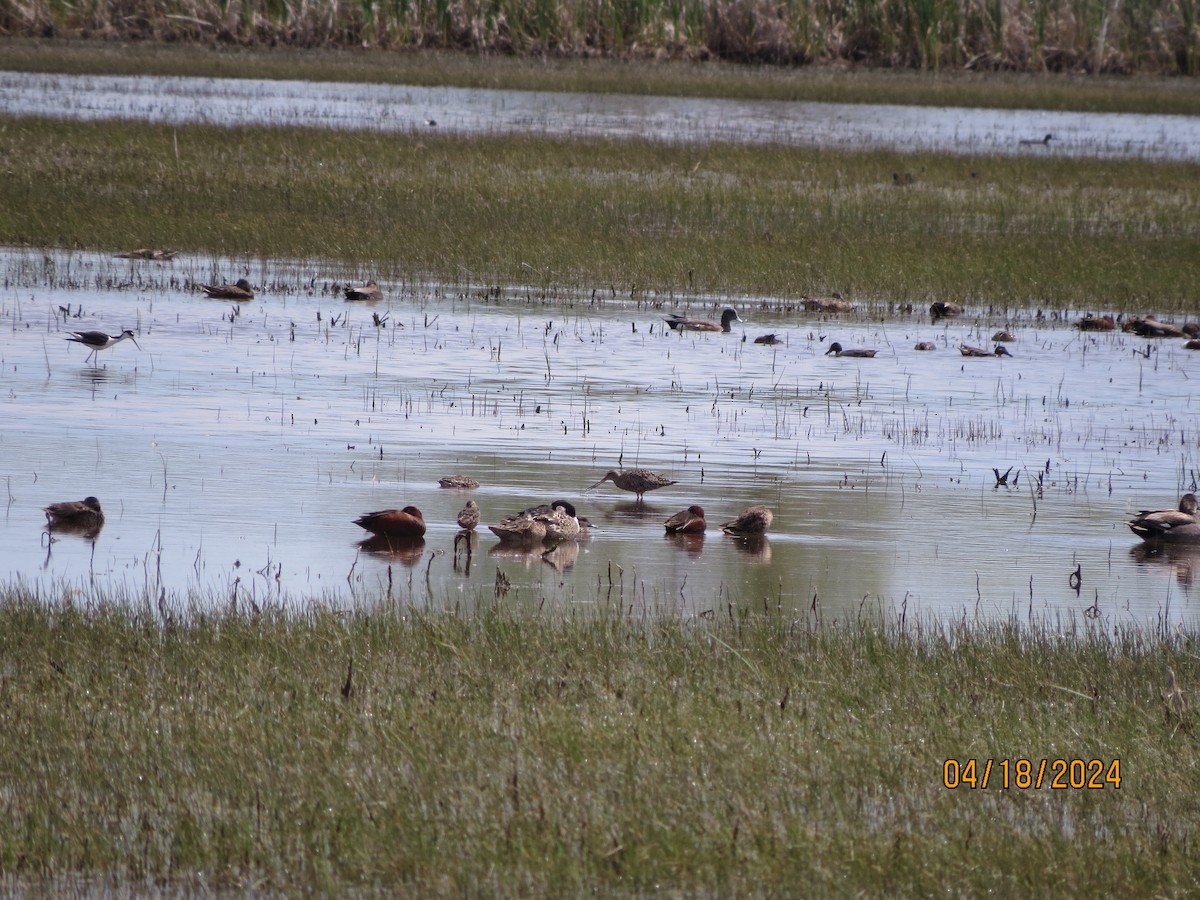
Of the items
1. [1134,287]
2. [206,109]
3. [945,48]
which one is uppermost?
[945,48]

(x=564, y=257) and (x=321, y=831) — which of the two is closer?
(x=321, y=831)

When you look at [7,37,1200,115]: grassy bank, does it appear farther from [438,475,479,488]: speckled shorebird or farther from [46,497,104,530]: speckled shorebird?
[46,497,104,530]: speckled shorebird

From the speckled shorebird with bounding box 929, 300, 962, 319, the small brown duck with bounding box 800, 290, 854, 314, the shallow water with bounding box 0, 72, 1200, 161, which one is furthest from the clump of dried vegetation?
the speckled shorebird with bounding box 929, 300, 962, 319

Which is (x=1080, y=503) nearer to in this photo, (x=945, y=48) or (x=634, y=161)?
(x=634, y=161)

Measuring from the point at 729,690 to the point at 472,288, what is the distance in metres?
14.0

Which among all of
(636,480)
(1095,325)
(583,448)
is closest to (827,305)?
(1095,325)

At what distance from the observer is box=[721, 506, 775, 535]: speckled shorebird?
34.3ft

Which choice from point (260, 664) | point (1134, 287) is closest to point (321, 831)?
point (260, 664)

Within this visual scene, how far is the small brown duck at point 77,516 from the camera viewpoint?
10.1 meters

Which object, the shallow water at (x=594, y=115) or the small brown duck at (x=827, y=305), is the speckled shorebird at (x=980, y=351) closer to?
the small brown duck at (x=827, y=305)

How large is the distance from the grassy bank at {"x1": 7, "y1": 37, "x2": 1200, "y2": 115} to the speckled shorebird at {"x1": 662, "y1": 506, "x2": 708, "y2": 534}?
35.1m

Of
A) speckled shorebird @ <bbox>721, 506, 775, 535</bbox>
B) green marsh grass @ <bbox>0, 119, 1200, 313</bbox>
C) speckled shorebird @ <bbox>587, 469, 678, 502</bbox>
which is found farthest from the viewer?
green marsh grass @ <bbox>0, 119, 1200, 313</bbox>

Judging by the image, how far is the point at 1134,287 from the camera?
2245cm

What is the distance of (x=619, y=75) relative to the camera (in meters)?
47.7
